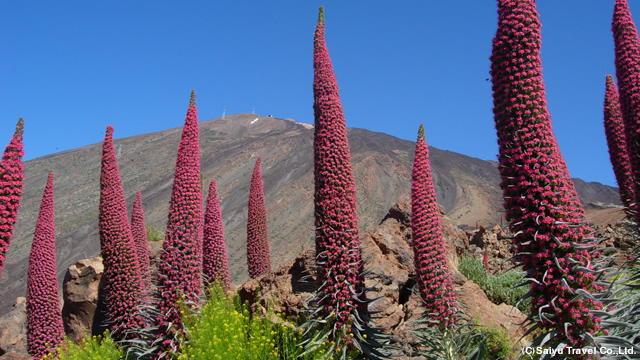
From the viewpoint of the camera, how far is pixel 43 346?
851cm

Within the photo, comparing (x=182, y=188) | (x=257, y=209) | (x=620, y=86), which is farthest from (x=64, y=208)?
(x=620, y=86)

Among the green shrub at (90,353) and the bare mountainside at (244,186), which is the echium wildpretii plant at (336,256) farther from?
the bare mountainside at (244,186)

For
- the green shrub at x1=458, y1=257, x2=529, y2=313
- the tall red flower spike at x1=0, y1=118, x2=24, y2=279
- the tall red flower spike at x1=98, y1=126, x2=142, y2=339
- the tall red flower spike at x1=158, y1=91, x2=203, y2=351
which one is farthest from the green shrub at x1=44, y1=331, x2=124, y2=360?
the green shrub at x1=458, y1=257, x2=529, y2=313

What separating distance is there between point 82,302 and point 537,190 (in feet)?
40.0

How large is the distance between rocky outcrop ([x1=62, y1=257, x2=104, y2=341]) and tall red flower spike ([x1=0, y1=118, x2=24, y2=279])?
29.6 feet

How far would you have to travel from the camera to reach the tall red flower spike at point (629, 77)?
4.29 metres

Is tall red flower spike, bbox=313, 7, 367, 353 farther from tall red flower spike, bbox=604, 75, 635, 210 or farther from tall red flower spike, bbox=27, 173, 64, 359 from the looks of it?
tall red flower spike, bbox=27, 173, 64, 359

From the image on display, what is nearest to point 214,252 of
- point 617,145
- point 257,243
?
point 257,243

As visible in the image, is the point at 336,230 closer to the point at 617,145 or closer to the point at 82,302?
the point at 617,145

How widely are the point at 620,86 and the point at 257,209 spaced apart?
847 centimetres

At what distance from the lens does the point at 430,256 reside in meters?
5.08

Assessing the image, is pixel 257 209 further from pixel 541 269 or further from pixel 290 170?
pixel 290 170

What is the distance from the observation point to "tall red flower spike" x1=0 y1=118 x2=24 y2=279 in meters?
4.15

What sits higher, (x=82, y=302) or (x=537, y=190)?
(x=537, y=190)
